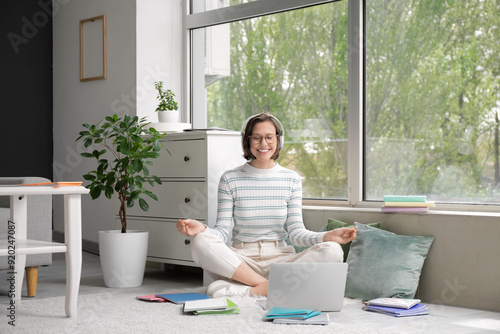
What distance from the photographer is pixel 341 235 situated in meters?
3.21

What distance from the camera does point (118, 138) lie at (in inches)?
149

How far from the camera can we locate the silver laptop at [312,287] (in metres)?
2.93

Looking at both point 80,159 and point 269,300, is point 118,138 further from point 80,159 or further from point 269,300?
point 80,159

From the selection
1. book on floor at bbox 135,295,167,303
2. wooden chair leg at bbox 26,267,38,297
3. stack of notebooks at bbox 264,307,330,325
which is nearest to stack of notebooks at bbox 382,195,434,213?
stack of notebooks at bbox 264,307,330,325

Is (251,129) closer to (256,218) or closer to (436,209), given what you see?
(256,218)

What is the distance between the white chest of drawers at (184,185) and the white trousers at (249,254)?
16.1 inches

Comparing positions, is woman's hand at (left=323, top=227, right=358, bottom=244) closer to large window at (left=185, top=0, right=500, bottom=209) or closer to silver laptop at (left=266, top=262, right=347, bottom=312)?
silver laptop at (left=266, top=262, right=347, bottom=312)

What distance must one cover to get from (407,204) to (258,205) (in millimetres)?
764

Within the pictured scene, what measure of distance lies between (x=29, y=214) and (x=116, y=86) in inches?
68.3

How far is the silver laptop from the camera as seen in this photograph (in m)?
2.93

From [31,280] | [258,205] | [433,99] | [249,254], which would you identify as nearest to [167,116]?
[258,205]

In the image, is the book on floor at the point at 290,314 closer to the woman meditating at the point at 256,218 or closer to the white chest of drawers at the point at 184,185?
the woman meditating at the point at 256,218

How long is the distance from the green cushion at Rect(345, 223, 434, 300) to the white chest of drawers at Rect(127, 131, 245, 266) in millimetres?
911

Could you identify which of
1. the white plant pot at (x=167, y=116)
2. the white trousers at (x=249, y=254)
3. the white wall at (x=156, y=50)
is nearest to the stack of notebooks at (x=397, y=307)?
the white trousers at (x=249, y=254)
